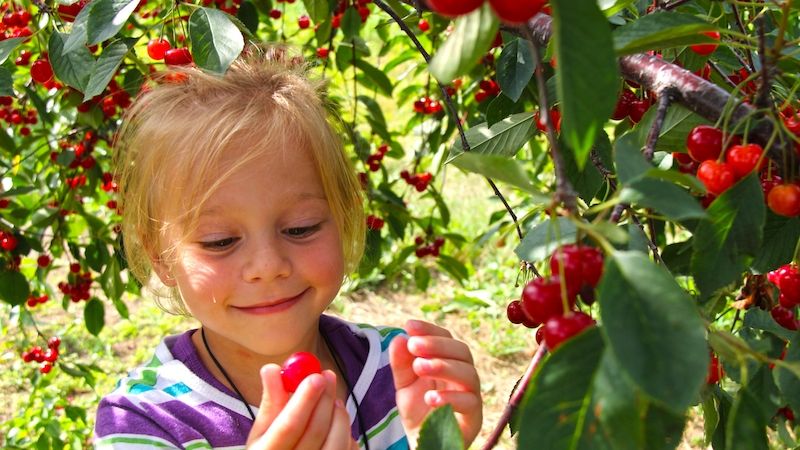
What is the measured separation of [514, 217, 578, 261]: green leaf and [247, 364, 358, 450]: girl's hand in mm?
379

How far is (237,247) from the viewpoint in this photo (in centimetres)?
155

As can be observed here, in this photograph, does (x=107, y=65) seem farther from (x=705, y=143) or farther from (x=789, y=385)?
(x=789, y=385)

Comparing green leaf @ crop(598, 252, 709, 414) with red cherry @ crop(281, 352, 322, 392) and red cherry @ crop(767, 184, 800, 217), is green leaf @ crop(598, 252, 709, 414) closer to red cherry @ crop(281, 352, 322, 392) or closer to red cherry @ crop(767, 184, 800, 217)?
red cherry @ crop(767, 184, 800, 217)

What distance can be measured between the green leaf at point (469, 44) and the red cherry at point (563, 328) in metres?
0.21

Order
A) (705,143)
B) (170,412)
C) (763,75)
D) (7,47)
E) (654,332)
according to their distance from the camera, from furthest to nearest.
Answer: (170,412), (7,47), (705,143), (763,75), (654,332)

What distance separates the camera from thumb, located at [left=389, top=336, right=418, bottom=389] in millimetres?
1264

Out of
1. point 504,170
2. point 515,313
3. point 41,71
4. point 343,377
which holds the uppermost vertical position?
point 504,170

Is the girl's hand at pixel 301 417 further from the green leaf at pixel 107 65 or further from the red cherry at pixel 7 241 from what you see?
the red cherry at pixel 7 241

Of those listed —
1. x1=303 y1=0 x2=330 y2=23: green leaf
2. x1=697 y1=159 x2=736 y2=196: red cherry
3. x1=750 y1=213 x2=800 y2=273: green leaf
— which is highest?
x1=697 y1=159 x2=736 y2=196: red cherry

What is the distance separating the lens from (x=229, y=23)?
1.24 m

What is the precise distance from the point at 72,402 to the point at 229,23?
3.00m

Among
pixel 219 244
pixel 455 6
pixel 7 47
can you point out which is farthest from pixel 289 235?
pixel 455 6

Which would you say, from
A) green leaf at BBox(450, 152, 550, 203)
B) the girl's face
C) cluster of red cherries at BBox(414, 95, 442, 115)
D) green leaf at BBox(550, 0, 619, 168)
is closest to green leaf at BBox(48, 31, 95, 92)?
the girl's face

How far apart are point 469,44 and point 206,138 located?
3.56 feet
